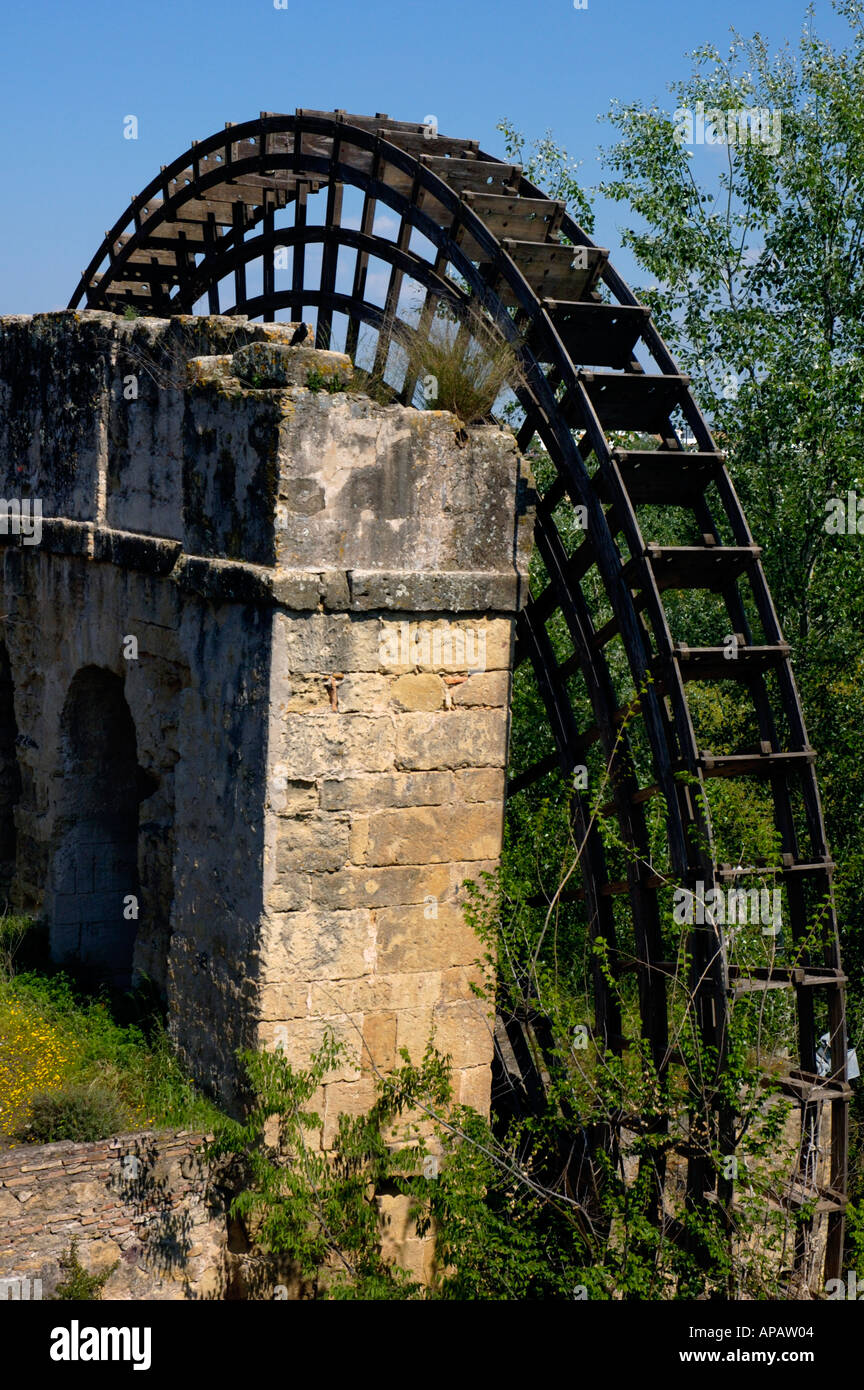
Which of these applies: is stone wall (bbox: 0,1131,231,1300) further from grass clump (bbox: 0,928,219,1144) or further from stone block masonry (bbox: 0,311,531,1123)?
stone block masonry (bbox: 0,311,531,1123)

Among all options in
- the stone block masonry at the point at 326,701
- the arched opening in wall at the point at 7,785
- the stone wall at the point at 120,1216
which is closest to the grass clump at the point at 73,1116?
the stone wall at the point at 120,1216

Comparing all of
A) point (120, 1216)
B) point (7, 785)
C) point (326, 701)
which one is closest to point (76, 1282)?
point (120, 1216)

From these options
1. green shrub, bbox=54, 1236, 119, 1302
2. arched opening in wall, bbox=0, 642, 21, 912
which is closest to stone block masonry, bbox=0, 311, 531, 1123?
green shrub, bbox=54, 1236, 119, 1302

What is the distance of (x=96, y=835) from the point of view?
30.9ft

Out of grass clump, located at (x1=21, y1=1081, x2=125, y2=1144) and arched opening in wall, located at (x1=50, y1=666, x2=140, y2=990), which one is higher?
arched opening in wall, located at (x1=50, y1=666, x2=140, y2=990)

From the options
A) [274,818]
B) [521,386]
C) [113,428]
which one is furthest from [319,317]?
[274,818]

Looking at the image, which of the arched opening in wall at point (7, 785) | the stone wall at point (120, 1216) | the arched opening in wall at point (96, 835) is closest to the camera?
the stone wall at point (120, 1216)

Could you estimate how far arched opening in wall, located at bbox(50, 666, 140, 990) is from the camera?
9242 mm

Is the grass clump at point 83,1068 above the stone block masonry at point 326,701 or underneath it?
underneath

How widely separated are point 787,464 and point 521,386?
4892mm

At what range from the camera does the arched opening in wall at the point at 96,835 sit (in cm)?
924

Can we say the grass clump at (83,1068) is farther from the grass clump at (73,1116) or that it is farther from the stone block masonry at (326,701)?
the stone block masonry at (326,701)

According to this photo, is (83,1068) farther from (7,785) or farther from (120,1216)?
(7,785)

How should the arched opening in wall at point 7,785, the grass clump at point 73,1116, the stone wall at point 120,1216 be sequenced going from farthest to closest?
the arched opening in wall at point 7,785, the grass clump at point 73,1116, the stone wall at point 120,1216
